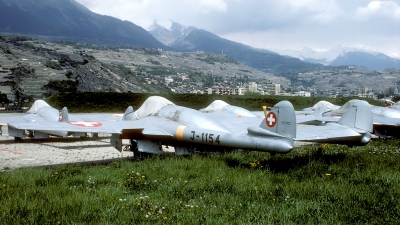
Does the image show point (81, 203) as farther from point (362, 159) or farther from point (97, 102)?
point (97, 102)

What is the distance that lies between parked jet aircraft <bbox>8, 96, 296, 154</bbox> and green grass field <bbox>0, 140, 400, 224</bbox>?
2.14 feet

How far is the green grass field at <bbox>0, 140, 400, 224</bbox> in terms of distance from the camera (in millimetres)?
4816

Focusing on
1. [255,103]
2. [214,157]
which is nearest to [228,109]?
[214,157]

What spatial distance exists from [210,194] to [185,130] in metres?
4.37

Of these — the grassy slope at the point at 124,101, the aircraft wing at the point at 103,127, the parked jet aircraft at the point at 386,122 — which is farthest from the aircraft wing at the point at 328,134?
the grassy slope at the point at 124,101

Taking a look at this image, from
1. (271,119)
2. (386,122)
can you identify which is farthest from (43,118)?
(386,122)

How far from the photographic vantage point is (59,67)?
113875 millimetres

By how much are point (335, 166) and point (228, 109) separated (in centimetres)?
→ 1325

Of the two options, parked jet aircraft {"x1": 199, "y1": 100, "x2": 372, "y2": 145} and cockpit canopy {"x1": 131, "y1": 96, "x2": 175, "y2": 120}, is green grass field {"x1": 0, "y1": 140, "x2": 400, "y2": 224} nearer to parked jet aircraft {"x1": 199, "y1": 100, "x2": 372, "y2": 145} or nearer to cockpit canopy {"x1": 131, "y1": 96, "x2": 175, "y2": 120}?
parked jet aircraft {"x1": 199, "y1": 100, "x2": 372, "y2": 145}

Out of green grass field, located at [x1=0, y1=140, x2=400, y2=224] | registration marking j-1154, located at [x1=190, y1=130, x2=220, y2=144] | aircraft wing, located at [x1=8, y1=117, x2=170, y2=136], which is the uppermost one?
aircraft wing, located at [x1=8, y1=117, x2=170, y2=136]

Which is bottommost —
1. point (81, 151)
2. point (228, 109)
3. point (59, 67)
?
point (81, 151)

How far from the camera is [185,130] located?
10.3 metres

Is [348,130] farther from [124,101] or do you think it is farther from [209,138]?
[124,101]

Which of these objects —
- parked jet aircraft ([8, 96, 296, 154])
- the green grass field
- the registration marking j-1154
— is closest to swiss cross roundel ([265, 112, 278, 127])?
parked jet aircraft ([8, 96, 296, 154])
